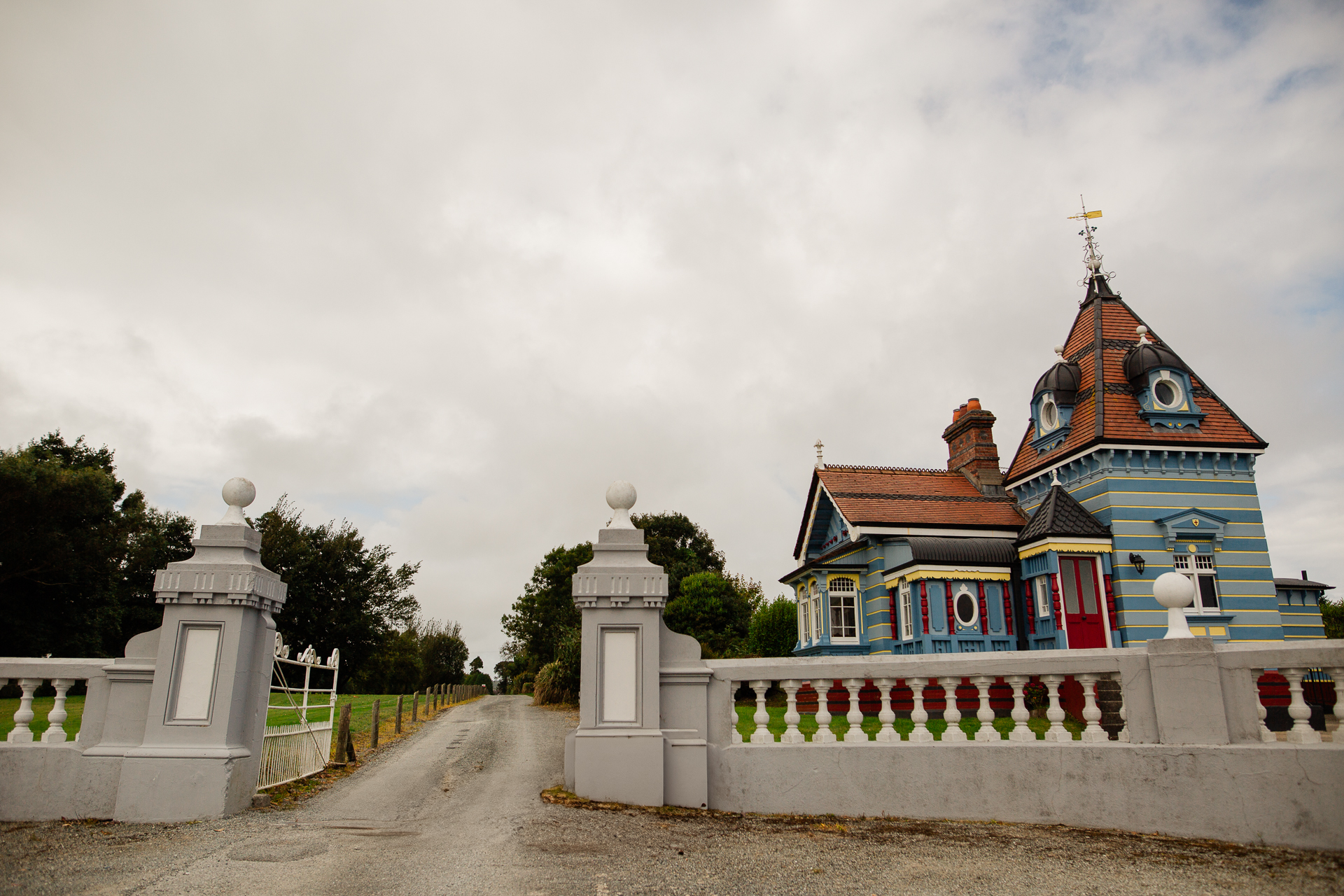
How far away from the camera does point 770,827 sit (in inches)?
251

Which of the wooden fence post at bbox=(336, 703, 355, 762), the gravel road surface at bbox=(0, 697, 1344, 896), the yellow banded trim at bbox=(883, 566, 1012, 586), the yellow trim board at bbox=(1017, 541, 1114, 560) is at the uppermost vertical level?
the yellow trim board at bbox=(1017, 541, 1114, 560)

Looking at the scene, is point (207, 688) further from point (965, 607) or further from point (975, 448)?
point (975, 448)

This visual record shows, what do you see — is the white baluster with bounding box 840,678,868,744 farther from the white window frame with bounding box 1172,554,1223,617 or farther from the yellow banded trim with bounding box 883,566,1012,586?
the white window frame with bounding box 1172,554,1223,617

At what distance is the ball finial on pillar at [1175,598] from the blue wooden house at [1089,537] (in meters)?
9.85

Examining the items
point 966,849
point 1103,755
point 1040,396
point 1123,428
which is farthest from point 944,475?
point 966,849

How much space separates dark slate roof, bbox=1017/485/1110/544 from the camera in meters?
16.5

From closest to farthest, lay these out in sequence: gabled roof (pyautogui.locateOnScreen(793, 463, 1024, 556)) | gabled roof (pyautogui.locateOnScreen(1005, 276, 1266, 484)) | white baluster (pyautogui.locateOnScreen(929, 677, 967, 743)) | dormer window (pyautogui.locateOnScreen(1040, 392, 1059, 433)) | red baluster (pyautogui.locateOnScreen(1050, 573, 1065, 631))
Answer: white baluster (pyautogui.locateOnScreen(929, 677, 967, 743))
red baluster (pyautogui.locateOnScreen(1050, 573, 1065, 631))
gabled roof (pyautogui.locateOnScreen(1005, 276, 1266, 484))
dormer window (pyautogui.locateOnScreen(1040, 392, 1059, 433))
gabled roof (pyautogui.locateOnScreen(793, 463, 1024, 556))

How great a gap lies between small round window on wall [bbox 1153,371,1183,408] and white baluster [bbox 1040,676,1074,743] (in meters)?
13.4

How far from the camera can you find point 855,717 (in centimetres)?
707

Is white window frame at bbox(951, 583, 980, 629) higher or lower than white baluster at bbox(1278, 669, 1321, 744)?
higher

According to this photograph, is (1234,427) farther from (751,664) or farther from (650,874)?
(650,874)

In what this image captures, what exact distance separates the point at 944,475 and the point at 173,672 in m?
19.7

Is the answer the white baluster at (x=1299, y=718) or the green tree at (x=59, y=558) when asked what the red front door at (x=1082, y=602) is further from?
the green tree at (x=59, y=558)

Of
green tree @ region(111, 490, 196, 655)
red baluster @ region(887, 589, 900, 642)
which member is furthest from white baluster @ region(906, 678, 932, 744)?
green tree @ region(111, 490, 196, 655)
